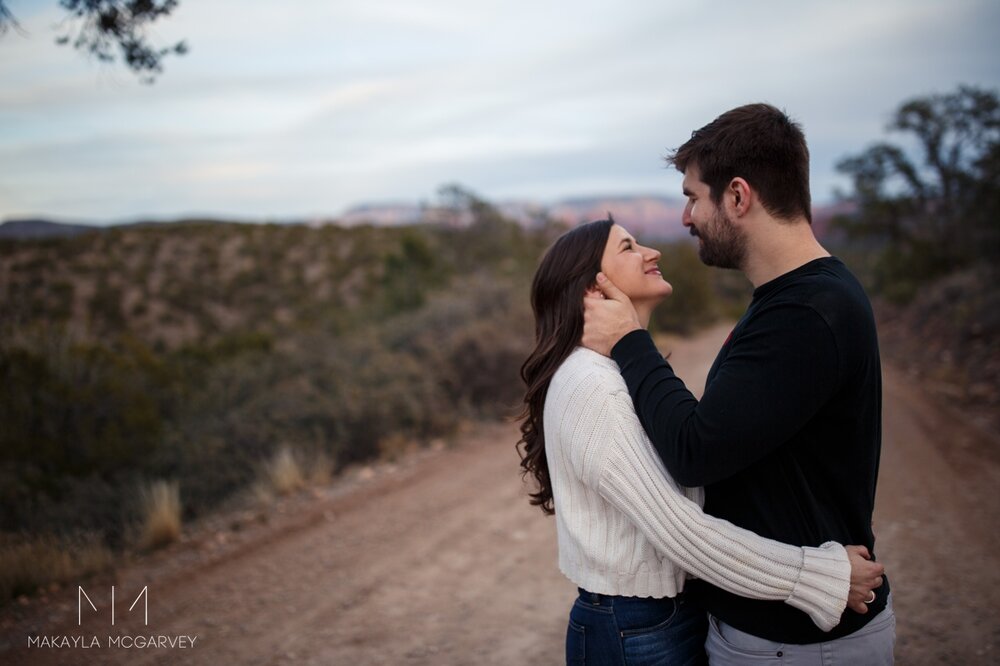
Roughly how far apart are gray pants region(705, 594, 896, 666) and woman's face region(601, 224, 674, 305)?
36.8 inches

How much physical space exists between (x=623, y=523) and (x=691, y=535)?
0.76ft

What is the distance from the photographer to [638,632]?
6.07 feet

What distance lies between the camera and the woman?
5.46 feet

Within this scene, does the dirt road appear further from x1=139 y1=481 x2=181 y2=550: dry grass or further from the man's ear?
the man's ear

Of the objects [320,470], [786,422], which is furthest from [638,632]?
[320,470]

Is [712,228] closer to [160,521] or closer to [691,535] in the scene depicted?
[691,535]

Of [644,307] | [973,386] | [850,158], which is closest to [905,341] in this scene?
[973,386]

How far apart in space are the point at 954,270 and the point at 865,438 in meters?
20.5

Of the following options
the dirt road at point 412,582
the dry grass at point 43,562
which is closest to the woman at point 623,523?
the dirt road at point 412,582

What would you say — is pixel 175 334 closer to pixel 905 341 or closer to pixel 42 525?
pixel 42 525

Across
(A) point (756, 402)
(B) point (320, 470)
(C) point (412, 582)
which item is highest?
(A) point (756, 402)
